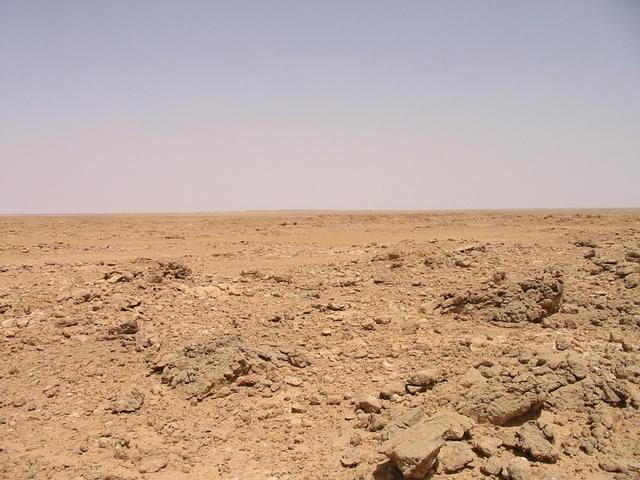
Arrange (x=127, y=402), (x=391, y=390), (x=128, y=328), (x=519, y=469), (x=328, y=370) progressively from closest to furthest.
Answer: (x=519, y=469) < (x=391, y=390) < (x=127, y=402) < (x=328, y=370) < (x=128, y=328)

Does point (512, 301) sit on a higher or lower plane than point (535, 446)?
higher

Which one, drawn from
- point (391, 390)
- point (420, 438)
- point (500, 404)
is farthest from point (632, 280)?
point (420, 438)

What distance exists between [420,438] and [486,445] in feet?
1.87

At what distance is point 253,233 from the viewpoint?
16.0 m

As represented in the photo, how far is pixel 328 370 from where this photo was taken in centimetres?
511

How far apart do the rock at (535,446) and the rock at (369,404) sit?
1.14m

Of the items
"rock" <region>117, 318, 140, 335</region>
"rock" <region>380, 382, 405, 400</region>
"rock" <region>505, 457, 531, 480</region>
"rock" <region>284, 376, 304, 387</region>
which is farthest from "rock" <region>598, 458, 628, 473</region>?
"rock" <region>117, 318, 140, 335</region>

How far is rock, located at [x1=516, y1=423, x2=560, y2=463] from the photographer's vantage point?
12.0 ft

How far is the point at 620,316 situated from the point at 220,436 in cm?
444

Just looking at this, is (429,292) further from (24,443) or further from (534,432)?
(24,443)

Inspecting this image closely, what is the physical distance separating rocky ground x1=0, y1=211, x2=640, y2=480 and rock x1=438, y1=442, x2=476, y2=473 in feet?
0.04

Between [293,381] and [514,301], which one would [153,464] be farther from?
[514,301]

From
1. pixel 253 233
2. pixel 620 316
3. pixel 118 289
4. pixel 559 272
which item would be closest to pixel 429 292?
pixel 559 272

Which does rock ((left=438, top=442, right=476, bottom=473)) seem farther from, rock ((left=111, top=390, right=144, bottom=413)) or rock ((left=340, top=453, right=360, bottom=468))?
rock ((left=111, top=390, right=144, bottom=413))
